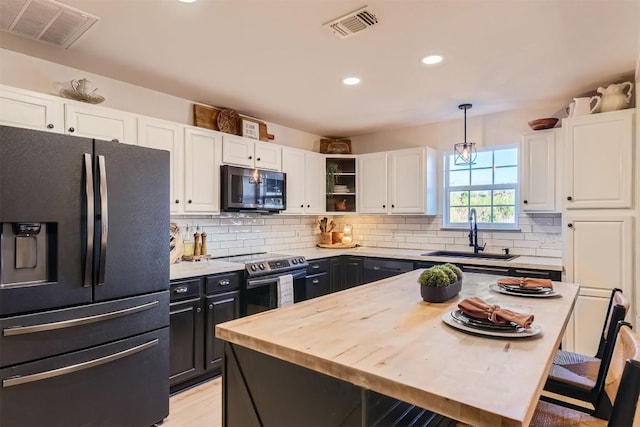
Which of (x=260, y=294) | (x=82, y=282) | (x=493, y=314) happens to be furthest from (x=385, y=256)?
(x=82, y=282)

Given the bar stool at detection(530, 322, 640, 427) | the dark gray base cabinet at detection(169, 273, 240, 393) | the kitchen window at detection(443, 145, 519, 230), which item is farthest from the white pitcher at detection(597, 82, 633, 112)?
the dark gray base cabinet at detection(169, 273, 240, 393)

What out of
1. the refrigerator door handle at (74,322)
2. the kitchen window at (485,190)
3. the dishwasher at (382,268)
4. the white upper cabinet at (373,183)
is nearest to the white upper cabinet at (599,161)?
the kitchen window at (485,190)

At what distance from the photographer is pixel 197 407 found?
2590 millimetres

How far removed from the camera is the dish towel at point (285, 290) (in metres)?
3.48

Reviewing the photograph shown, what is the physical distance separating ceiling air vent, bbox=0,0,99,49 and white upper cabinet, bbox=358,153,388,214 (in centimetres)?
325

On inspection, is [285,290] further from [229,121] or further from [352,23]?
[352,23]

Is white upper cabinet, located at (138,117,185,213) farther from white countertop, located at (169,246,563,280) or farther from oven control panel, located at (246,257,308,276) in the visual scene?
oven control panel, located at (246,257,308,276)

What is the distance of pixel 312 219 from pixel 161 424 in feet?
10.3

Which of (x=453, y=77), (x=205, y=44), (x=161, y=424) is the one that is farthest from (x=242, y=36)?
(x=161, y=424)

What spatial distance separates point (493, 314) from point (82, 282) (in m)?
2.06

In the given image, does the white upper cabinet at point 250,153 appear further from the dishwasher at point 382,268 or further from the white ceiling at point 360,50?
the dishwasher at point 382,268

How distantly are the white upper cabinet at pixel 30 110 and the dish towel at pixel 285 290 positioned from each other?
6.87 feet

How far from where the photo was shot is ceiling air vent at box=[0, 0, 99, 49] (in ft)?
6.39

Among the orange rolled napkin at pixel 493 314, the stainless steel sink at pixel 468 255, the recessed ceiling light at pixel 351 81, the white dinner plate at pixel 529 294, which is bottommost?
the stainless steel sink at pixel 468 255
